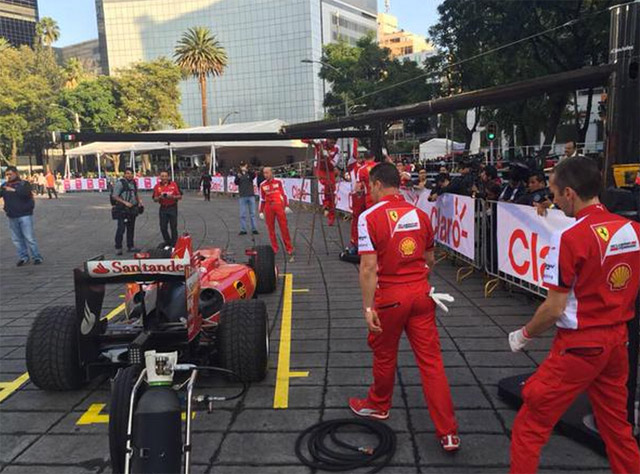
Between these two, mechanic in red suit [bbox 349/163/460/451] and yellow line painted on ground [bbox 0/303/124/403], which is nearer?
mechanic in red suit [bbox 349/163/460/451]

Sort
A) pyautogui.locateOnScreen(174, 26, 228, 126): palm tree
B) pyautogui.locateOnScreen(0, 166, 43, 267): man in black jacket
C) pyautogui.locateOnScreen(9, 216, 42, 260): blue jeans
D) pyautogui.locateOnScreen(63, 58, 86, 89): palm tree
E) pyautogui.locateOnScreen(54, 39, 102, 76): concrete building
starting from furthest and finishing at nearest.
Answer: pyautogui.locateOnScreen(54, 39, 102, 76): concrete building
pyautogui.locateOnScreen(63, 58, 86, 89): palm tree
pyautogui.locateOnScreen(174, 26, 228, 126): palm tree
pyautogui.locateOnScreen(9, 216, 42, 260): blue jeans
pyautogui.locateOnScreen(0, 166, 43, 267): man in black jacket

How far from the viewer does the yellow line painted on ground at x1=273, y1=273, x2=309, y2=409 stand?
4.06 meters

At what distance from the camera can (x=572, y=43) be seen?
18.2m

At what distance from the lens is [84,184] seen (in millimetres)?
42594

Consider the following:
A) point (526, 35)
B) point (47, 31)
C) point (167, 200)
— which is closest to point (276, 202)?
point (167, 200)

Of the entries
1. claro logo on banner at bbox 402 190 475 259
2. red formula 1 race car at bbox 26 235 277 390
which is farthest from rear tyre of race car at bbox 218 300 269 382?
claro logo on banner at bbox 402 190 475 259

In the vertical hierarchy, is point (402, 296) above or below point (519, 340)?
above

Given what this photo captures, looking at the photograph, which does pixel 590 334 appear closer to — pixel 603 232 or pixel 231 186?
pixel 603 232

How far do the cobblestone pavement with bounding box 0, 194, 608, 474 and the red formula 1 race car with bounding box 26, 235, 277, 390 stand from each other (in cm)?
27

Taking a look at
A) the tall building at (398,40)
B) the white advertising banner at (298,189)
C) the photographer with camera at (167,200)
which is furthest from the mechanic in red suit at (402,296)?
the tall building at (398,40)

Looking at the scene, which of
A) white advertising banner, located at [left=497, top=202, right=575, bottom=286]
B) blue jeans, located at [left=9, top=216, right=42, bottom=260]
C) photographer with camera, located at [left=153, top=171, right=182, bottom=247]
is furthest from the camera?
photographer with camera, located at [left=153, top=171, right=182, bottom=247]

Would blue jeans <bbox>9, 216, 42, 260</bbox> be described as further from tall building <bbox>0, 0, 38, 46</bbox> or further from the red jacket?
tall building <bbox>0, 0, 38, 46</bbox>

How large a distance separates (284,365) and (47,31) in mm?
95370

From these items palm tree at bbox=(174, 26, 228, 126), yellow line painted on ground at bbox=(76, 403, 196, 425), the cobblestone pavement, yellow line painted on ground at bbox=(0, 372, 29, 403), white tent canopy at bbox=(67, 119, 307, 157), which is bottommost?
the cobblestone pavement
